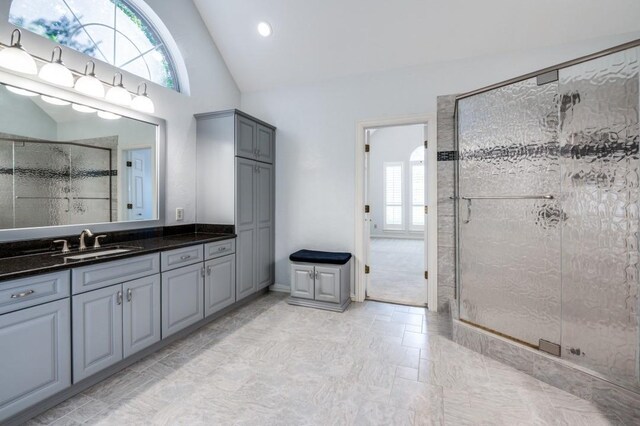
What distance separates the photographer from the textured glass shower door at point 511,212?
2.10 m

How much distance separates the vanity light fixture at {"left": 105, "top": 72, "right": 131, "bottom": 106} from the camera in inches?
95.0

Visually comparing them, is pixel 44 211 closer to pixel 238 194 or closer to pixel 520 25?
pixel 238 194

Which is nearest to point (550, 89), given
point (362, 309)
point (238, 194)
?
point (362, 309)

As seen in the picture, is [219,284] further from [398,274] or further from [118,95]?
[398,274]

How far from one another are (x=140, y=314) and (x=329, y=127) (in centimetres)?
269

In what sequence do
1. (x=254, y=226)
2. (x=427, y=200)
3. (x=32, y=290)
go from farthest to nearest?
(x=254, y=226)
(x=427, y=200)
(x=32, y=290)

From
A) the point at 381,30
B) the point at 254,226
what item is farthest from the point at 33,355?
the point at 381,30

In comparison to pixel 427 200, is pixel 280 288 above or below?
below

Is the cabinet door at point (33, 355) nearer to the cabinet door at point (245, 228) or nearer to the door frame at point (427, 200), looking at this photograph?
the cabinet door at point (245, 228)

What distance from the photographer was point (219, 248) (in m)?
2.89

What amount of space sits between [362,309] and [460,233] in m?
1.31

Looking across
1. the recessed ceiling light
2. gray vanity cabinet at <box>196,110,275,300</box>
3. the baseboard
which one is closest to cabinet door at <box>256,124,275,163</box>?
gray vanity cabinet at <box>196,110,275,300</box>

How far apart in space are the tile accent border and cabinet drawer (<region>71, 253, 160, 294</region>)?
2.49m

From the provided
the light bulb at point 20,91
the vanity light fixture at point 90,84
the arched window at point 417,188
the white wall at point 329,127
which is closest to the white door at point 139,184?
the vanity light fixture at point 90,84
